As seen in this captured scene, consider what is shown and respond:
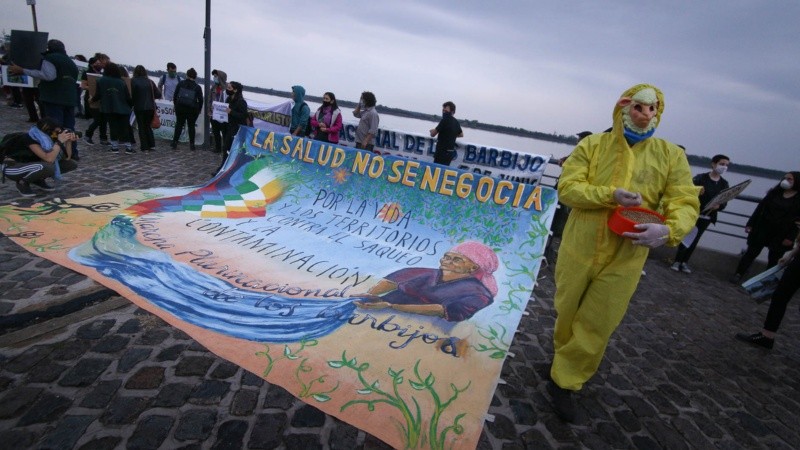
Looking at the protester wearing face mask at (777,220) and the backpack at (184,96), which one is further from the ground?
the backpack at (184,96)

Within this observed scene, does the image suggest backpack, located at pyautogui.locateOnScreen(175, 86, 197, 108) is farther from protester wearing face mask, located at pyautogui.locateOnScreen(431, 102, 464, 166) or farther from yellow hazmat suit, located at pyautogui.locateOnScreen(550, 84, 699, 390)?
yellow hazmat suit, located at pyautogui.locateOnScreen(550, 84, 699, 390)

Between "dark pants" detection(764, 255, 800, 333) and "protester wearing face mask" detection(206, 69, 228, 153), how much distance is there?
11434 mm

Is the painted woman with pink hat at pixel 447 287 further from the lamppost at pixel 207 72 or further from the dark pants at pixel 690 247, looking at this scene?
the lamppost at pixel 207 72

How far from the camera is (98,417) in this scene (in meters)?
2.10

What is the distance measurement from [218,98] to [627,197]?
1098cm

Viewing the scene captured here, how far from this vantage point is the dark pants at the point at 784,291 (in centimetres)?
398

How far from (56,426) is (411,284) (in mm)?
2817

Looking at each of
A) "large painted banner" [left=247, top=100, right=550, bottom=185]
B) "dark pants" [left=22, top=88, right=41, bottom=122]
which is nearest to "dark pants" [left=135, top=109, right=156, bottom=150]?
"large painted banner" [left=247, top=100, right=550, bottom=185]

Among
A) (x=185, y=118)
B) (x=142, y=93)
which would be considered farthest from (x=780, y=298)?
(x=185, y=118)

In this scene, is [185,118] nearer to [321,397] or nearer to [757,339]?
[321,397]

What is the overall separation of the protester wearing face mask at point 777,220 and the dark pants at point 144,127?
12492mm

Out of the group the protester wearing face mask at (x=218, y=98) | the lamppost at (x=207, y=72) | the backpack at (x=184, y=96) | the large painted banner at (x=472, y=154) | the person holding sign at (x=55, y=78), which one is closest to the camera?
the person holding sign at (x=55, y=78)

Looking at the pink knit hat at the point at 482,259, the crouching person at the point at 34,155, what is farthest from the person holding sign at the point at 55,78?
the pink knit hat at the point at 482,259

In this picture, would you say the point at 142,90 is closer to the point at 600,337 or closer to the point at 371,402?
the point at 371,402
